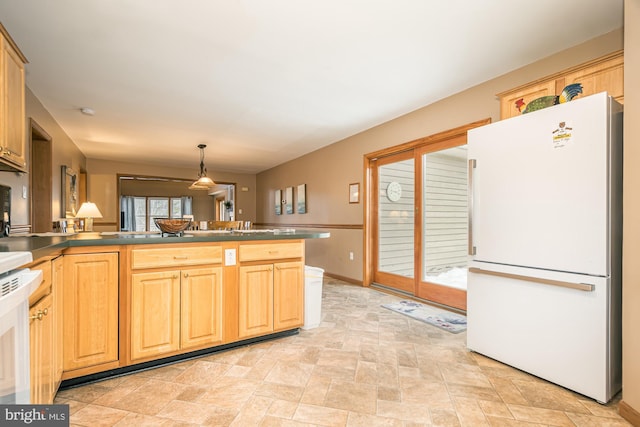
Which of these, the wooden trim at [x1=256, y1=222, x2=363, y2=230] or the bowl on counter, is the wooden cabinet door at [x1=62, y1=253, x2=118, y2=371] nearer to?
the bowl on counter

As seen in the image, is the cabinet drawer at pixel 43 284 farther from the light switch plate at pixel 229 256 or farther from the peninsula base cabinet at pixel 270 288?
the peninsula base cabinet at pixel 270 288

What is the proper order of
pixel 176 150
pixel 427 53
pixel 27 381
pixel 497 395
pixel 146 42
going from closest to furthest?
1. pixel 27 381
2. pixel 497 395
3. pixel 146 42
4. pixel 427 53
5. pixel 176 150

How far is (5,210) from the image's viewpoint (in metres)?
2.66

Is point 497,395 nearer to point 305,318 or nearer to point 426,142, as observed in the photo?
point 305,318

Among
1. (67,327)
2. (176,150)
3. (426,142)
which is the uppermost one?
(176,150)

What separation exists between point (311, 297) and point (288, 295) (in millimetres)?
317

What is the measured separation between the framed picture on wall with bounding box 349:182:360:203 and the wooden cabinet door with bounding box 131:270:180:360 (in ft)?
10.6

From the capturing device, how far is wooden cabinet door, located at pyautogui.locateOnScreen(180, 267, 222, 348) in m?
2.20

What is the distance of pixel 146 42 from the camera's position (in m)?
2.37

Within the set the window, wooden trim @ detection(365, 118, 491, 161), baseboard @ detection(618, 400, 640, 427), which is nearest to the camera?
baseboard @ detection(618, 400, 640, 427)

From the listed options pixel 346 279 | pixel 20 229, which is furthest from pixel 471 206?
pixel 20 229

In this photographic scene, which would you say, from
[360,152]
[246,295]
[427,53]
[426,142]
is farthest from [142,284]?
[360,152]

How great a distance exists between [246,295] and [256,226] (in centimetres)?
655

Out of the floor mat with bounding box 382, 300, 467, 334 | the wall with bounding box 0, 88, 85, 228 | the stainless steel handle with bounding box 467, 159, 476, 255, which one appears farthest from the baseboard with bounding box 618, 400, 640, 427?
the wall with bounding box 0, 88, 85, 228
